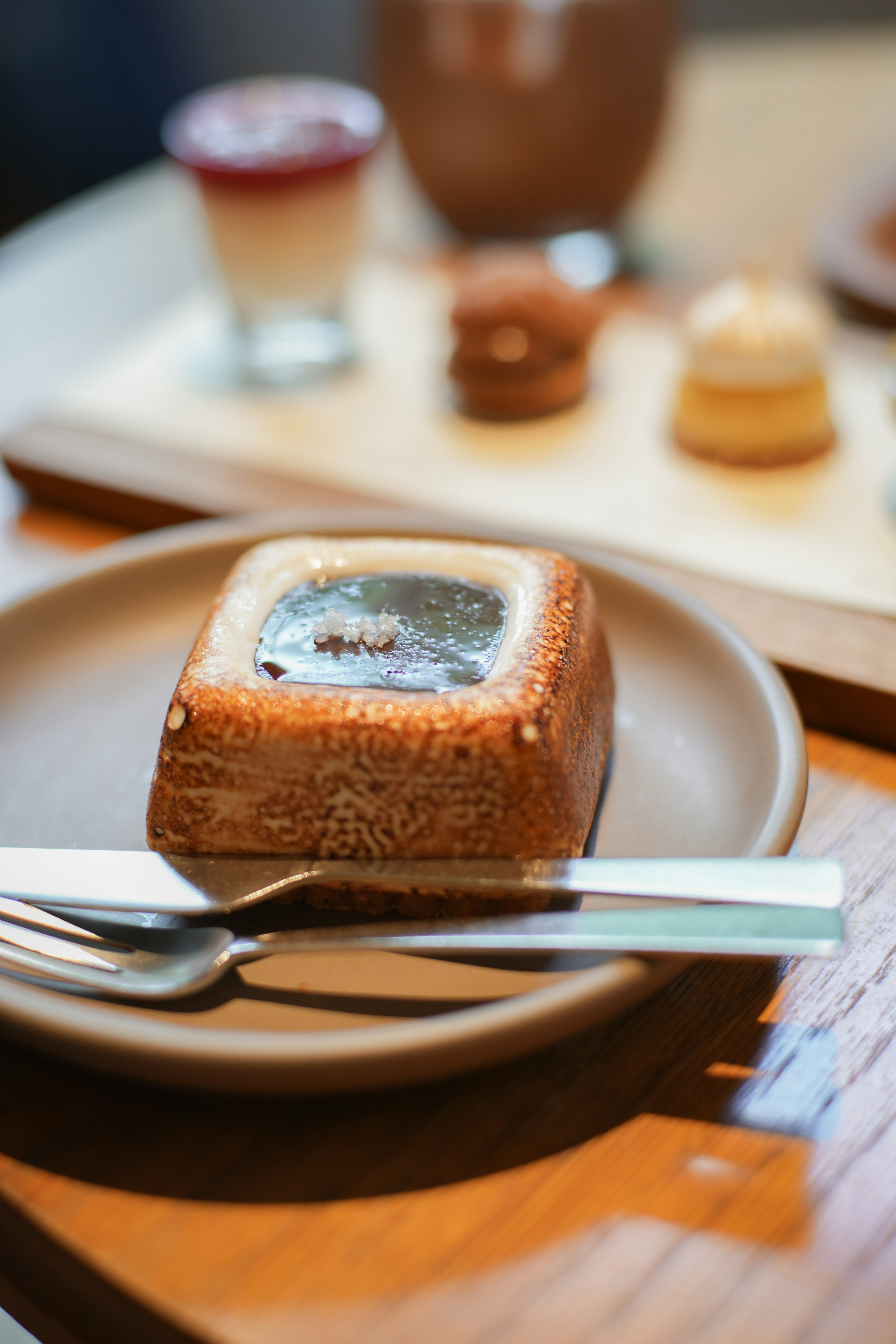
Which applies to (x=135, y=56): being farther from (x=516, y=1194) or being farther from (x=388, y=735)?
(x=516, y=1194)

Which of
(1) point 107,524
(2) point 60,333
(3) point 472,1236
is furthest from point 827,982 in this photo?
(2) point 60,333

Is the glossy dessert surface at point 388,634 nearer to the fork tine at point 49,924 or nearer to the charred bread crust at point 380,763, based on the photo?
the charred bread crust at point 380,763

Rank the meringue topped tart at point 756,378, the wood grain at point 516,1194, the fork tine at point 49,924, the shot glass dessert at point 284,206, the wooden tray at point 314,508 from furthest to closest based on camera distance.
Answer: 1. the shot glass dessert at point 284,206
2. the meringue topped tart at point 756,378
3. the wooden tray at point 314,508
4. the fork tine at point 49,924
5. the wood grain at point 516,1194

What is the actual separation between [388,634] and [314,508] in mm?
420

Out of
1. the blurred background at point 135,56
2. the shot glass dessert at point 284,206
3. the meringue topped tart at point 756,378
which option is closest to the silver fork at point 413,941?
the meringue topped tart at point 756,378

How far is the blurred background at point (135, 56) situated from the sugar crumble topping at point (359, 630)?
2.06 m

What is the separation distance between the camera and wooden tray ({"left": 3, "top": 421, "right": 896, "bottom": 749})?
76cm

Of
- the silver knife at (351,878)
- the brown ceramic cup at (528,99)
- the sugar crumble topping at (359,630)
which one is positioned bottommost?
the silver knife at (351,878)

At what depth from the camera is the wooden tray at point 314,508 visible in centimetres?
76

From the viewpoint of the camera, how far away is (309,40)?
11.6ft

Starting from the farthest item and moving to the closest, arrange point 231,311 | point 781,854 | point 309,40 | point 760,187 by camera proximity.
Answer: point 309,40 → point 760,187 → point 231,311 → point 781,854

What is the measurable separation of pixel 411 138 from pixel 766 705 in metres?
1.10

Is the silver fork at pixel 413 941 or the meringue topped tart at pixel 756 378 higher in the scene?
the meringue topped tart at pixel 756 378

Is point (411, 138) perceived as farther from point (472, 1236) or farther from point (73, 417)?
point (472, 1236)
